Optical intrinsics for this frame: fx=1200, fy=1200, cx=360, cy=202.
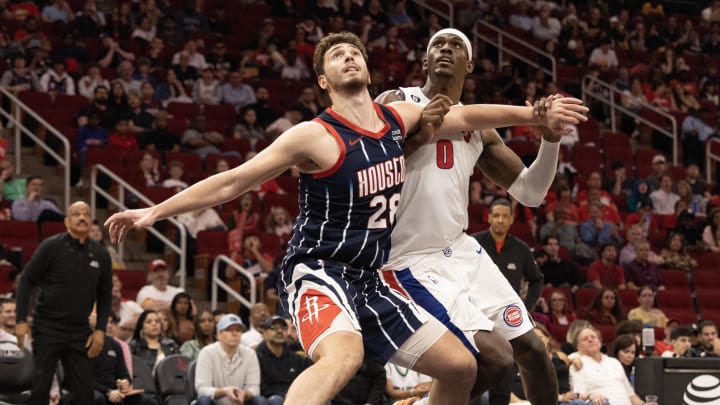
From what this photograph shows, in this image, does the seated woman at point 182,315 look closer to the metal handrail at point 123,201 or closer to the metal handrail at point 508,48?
the metal handrail at point 123,201

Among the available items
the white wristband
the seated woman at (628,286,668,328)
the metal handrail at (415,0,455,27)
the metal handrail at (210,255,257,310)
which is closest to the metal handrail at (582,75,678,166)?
the metal handrail at (415,0,455,27)

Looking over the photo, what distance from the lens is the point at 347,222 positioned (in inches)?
213

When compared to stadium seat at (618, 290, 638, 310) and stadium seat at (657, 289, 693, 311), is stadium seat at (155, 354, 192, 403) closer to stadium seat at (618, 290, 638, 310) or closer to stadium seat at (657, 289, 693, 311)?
stadium seat at (618, 290, 638, 310)

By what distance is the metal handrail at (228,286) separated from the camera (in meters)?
12.7

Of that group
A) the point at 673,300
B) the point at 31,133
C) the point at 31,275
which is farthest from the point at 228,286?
the point at 673,300

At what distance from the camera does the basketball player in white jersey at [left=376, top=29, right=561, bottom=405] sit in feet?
19.0

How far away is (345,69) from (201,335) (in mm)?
6228

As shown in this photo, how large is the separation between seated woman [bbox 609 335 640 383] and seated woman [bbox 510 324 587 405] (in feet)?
2.66

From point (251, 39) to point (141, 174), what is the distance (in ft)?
16.5

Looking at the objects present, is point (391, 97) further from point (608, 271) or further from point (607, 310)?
point (608, 271)

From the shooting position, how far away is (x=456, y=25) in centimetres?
2141

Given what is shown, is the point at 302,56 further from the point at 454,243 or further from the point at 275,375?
the point at 454,243

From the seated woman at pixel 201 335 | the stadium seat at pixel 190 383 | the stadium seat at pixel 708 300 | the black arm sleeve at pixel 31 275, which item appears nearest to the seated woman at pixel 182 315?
the seated woman at pixel 201 335

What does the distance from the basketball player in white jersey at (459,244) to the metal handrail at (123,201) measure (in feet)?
23.8
